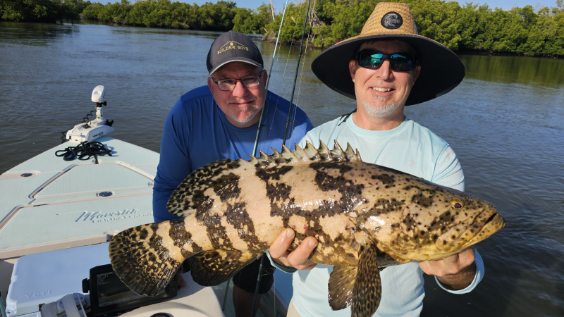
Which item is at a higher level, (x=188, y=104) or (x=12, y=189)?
(x=188, y=104)

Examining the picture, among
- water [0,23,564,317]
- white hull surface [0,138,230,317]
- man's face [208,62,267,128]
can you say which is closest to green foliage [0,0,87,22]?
water [0,23,564,317]

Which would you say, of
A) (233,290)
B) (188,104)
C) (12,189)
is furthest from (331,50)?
(12,189)

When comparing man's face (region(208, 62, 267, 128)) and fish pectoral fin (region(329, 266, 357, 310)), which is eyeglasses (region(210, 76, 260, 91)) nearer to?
man's face (region(208, 62, 267, 128))

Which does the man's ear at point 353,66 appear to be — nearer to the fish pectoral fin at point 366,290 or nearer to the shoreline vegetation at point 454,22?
the fish pectoral fin at point 366,290

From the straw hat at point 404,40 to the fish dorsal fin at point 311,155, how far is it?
0.87 metres

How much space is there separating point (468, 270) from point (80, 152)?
7.46 metres

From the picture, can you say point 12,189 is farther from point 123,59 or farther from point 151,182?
point 123,59

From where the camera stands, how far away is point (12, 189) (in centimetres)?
598

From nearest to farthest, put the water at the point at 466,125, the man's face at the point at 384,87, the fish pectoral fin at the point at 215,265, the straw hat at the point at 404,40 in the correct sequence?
the fish pectoral fin at the point at 215,265, the man's face at the point at 384,87, the straw hat at the point at 404,40, the water at the point at 466,125

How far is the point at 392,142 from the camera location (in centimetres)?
275

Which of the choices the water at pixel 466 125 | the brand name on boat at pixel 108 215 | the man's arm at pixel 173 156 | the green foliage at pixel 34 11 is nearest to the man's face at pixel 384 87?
the man's arm at pixel 173 156

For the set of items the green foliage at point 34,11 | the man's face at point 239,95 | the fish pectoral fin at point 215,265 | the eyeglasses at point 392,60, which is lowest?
the fish pectoral fin at point 215,265

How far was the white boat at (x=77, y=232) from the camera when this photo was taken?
294 centimetres

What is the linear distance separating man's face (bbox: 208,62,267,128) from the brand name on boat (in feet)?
8.21
